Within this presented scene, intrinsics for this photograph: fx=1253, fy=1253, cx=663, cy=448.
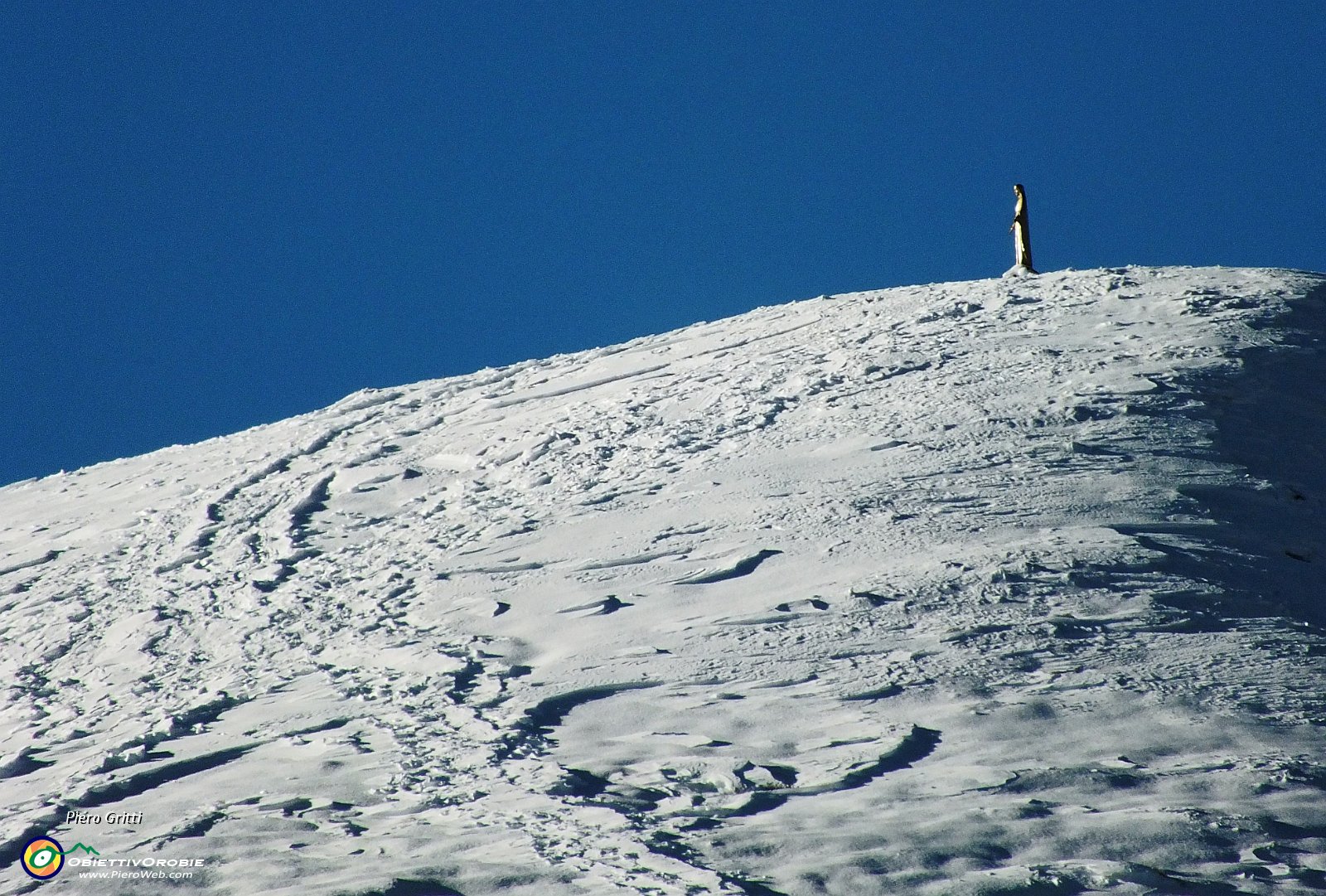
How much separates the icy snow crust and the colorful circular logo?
8cm

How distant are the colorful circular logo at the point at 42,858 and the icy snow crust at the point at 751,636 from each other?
76 millimetres

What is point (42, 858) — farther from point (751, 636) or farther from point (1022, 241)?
point (1022, 241)

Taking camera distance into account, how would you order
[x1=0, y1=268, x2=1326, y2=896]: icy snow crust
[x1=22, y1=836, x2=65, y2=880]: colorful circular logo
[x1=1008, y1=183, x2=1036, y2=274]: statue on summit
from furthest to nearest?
[x1=1008, y1=183, x2=1036, y2=274]: statue on summit → [x1=22, y1=836, x2=65, y2=880]: colorful circular logo → [x1=0, y1=268, x2=1326, y2=896]: icy snow crust

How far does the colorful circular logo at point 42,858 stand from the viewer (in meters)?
4.88

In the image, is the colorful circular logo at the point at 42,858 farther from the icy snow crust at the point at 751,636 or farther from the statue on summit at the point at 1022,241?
the statue on summit at the point at 1022,241

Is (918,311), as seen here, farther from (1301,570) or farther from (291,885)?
(291,885)

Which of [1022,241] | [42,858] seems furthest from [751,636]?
[1022,241]

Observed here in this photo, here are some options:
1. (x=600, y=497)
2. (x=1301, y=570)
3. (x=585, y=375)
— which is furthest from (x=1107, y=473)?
(x=585, y=375)

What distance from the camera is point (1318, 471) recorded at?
8.22 m

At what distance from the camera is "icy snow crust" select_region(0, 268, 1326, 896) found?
4605mm

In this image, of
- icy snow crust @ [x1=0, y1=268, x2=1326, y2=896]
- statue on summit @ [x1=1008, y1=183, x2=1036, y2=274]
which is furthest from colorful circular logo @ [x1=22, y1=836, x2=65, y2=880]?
statue on summit @ [x1=1008, y1=183, x2=1036, y2=274]

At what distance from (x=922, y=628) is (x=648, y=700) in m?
1.45

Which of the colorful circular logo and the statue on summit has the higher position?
the statue on summit

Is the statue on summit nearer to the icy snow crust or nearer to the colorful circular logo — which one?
the icy snow crust
